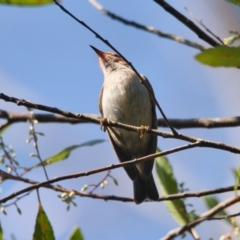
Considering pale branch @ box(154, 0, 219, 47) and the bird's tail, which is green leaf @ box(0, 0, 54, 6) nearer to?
pale branch @ box(154, 0, 219, 47)

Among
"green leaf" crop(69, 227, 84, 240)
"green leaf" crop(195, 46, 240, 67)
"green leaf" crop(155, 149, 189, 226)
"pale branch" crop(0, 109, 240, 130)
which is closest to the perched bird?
"pale branch" crop(0, 109, 240, 130)

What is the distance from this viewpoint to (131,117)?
4637mm

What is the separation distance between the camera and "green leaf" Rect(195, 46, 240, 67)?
5.87ft

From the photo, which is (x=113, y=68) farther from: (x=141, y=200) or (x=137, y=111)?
(x=141, y=200)

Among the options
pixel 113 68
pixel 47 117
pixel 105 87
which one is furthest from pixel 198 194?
pixel 113 68

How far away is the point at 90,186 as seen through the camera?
321 cm

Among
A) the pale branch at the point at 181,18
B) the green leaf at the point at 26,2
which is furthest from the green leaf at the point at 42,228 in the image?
the pale branch at the point at 181,18

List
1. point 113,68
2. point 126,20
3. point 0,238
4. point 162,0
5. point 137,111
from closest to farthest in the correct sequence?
point 162,0 < point 0,238 < point 126,20 < point 137,111 < point 113,68

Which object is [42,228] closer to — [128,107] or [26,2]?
[26,2]

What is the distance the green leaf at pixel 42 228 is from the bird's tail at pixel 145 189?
1283mm

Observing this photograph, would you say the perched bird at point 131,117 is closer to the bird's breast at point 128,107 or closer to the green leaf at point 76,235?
the bird's breast at point 128,107

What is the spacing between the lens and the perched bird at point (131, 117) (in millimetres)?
4609

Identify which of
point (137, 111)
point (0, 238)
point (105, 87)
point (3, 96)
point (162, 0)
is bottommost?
point (0, 238)

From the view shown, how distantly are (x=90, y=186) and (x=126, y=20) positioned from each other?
4.00 feet
